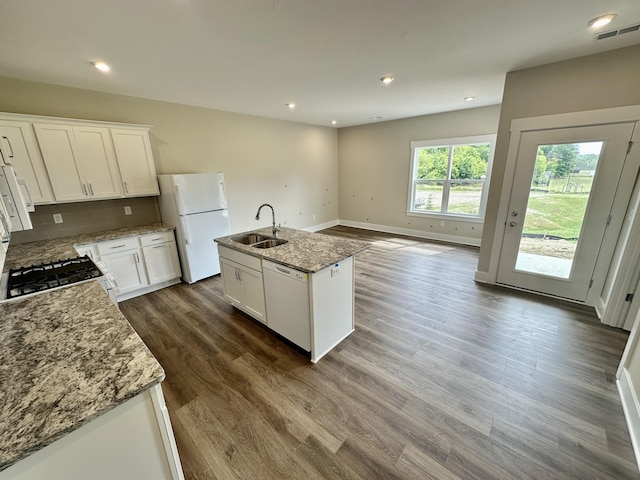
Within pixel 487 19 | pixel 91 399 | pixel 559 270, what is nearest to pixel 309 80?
pixel 487 19

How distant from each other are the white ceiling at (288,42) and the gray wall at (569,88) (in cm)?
13

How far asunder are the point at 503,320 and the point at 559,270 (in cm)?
112

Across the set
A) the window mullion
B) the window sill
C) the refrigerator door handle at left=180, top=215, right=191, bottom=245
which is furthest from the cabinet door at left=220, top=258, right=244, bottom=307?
the window mullion

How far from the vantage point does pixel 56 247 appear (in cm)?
270

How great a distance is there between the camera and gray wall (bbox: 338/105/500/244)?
503 cm

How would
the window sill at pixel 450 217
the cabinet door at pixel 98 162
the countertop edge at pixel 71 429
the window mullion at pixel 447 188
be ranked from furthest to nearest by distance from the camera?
1. the window mullion at pixel 447 188
2. the window sill at pixel 450 217
3. the cabinet door at pixel 98 162
4. the countertop edge at pixel 71 429

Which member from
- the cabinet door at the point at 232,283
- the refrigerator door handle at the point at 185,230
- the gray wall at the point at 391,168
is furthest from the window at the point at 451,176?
the refrigerator door handle at the point at 185,230

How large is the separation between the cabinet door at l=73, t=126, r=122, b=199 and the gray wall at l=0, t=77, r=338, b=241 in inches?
12.7

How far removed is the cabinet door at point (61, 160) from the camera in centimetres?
273

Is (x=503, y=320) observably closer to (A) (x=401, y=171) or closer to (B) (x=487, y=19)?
(B) (x=487, y=19)

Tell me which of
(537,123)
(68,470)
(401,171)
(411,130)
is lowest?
(68,470)

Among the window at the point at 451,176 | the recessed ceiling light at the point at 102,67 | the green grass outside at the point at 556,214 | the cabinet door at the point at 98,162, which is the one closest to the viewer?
the recessed ceiling light at the point at 102,67

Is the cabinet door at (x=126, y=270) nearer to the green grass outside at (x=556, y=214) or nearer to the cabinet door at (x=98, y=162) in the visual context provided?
the cabinet door at (x=98, y=162)

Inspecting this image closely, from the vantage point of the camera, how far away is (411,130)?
5621 millimetres
